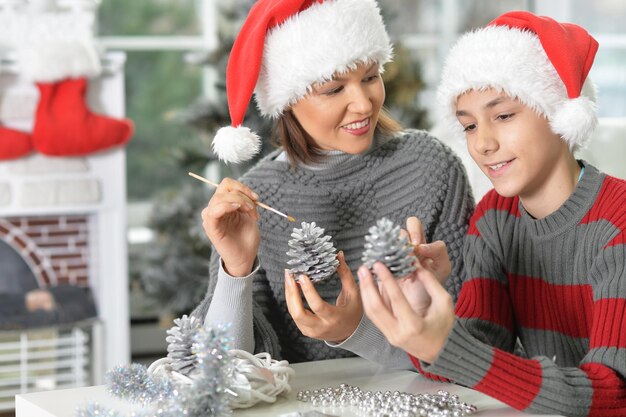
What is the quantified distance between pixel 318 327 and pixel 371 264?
30cm

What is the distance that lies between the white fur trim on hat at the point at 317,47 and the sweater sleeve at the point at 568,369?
0.60 m

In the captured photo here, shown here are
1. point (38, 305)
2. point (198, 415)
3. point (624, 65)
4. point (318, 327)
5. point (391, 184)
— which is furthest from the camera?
point (624, 65)

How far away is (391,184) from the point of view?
1912 mm

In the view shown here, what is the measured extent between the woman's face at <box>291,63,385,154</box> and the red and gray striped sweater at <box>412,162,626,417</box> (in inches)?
10.3

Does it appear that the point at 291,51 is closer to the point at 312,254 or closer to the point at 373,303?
the point at 312,254

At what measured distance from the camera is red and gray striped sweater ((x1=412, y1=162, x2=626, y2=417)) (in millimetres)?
1292

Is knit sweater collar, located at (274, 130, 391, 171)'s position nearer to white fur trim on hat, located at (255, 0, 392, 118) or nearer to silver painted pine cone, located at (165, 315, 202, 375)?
white fur trim on hat, located at (255, 0, 392, 118)

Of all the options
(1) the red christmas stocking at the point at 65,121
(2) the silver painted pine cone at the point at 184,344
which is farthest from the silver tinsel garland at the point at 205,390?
(1) the red christmas stocking at the point at 65,121

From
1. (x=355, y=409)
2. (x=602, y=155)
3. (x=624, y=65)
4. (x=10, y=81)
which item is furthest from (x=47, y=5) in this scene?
(x=355, y=409)

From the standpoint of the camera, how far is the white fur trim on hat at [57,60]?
145 inches

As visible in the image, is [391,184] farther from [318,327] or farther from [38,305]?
[38,305]

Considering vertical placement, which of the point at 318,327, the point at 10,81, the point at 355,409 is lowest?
the point at 355,409

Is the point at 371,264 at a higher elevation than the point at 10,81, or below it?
below

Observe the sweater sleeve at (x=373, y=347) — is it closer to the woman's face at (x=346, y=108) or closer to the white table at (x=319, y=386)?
the white table at (x=319, y=386)
